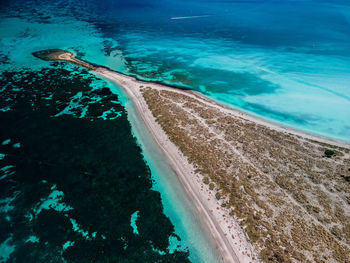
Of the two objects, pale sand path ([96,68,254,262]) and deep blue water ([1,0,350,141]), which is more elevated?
deep blue water ([1,0,350,141])

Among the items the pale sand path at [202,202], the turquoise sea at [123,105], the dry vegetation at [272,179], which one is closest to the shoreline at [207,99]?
the turquoise sea at [123,105]

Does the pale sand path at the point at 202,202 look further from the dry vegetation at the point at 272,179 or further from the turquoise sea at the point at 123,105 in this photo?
the turquoise sea at the point at 123,105

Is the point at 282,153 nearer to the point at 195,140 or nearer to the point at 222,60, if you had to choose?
the point at 195,140

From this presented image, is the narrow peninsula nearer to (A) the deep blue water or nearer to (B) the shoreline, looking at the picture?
(B) the shoreline

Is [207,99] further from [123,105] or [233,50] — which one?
[233,50]

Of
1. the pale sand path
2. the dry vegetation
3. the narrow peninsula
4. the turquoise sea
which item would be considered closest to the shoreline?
the narrow peninsula
